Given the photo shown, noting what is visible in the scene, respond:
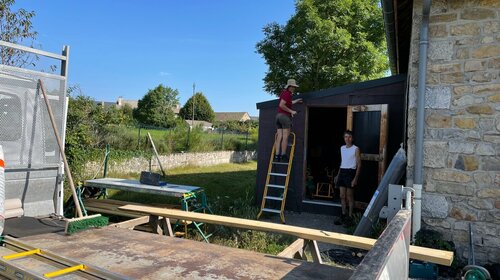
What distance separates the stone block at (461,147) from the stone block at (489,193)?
491 millimetres

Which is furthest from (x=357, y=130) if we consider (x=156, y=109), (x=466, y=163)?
(x=156, y=109)

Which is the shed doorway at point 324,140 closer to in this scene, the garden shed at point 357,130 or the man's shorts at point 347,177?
the garden shed at point 357,130

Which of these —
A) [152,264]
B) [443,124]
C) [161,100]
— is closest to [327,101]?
[443,124]

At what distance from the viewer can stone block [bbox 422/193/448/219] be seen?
15.6 feet

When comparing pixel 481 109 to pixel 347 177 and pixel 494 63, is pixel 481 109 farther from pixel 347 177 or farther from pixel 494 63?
pixel 347 177

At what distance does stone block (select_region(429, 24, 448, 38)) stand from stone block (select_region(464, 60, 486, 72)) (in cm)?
47

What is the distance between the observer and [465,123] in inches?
185

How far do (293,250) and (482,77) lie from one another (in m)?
3.46

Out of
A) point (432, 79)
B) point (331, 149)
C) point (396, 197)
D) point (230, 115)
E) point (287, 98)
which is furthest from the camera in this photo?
point (230, 115)

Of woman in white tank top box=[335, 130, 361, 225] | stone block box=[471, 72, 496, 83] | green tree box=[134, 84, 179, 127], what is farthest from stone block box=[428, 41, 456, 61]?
green tree box=[134, 84, 179, 127]

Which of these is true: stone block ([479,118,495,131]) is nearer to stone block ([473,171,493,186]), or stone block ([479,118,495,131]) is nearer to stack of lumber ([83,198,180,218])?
stone block ([473,171,493,186])

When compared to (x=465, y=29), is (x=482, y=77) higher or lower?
lower

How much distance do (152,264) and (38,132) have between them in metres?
3.08

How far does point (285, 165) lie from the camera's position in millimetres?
8094
